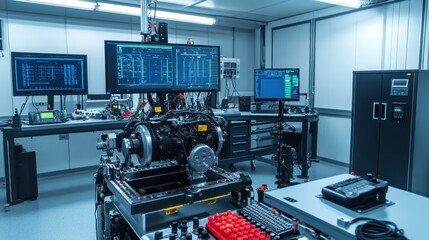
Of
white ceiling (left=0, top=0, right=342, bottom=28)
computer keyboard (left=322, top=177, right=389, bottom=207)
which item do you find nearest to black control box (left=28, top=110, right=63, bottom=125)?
white ceiling (left=0, top=0, right=342, bottom=28)

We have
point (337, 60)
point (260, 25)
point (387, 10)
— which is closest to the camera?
point (387, 10)

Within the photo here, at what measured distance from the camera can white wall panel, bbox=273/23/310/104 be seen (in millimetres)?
5465

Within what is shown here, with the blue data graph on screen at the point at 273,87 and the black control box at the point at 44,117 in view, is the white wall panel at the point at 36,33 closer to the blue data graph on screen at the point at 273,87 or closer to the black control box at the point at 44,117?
the black control box at the point at 44,117

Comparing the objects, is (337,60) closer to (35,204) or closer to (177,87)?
(177,87)

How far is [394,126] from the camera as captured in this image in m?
3.52

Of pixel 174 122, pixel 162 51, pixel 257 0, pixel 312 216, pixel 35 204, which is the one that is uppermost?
pixel 257 0

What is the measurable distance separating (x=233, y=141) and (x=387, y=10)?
2.77 metres

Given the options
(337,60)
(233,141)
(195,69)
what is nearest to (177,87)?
(195,69)

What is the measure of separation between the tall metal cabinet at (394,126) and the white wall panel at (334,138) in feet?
3.26

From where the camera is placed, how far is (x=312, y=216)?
103 centimetres

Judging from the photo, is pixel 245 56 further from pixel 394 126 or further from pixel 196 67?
pixel 196 67

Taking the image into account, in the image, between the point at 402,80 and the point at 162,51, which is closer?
the point at 162,51

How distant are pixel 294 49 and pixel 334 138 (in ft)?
5.86

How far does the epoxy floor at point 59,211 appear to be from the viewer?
281 cm
